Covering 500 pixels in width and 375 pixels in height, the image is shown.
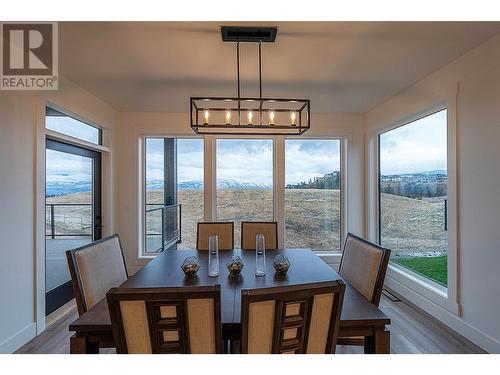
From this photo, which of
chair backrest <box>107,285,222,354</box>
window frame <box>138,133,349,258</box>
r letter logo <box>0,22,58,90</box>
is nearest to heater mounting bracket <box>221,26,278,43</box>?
r letter logo <box>0,22,58,90</box>

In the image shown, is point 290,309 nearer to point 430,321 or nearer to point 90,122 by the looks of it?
point 430,321

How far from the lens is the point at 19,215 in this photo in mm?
2391

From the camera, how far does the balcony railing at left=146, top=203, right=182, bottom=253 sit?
446 cm

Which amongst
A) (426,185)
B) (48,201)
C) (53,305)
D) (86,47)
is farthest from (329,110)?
(53,305)

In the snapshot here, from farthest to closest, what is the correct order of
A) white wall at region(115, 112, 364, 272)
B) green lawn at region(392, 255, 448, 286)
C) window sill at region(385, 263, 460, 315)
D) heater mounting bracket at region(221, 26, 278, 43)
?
white wall at region(115, 112, 364, 272) → green lawn at region(392, 255, 448, 286) → window sill at region(385, 263, 460, 315) → heater mounting bracket at region(221, 26, 278, 43)

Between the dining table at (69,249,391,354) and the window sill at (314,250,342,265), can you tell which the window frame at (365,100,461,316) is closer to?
the window sill at (314,250,342,265)

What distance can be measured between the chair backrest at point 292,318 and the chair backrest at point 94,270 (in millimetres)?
1232

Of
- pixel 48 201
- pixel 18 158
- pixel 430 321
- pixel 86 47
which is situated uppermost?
pixel 86 47

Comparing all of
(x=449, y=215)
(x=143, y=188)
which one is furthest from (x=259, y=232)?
(x=143, y=188)

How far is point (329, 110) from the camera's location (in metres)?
4.21

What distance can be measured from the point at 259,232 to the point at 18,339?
243 centimetres

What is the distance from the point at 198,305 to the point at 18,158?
7.92 ft

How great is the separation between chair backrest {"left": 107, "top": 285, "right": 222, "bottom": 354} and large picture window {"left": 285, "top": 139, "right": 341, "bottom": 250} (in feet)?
11.4
